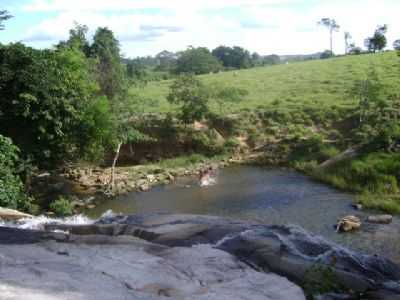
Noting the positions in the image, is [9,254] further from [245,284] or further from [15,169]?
[15,169]

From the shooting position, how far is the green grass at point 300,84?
4184cm

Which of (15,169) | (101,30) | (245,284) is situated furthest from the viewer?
(101,30)

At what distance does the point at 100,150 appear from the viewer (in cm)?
2723

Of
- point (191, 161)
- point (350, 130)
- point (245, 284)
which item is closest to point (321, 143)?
point (350, 130)

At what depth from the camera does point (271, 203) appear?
2380cm

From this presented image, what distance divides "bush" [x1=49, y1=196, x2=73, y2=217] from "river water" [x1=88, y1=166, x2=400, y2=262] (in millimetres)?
1003

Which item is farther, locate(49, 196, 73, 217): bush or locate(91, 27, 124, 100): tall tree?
locate(91, 27, 124, 100): tall tree

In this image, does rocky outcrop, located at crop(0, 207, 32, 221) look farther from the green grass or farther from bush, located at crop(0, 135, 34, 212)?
the green grass

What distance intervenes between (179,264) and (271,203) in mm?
12110

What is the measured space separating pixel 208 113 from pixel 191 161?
19.3 ft

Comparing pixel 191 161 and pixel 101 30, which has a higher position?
pixel 101 30

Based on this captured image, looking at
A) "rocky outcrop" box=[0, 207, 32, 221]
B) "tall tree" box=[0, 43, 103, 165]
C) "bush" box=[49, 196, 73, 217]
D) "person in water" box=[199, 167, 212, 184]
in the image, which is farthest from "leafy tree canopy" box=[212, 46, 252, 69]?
"rocky outcrop" box=[0, 207, 32, 221]

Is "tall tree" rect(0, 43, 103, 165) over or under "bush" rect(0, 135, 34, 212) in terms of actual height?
over

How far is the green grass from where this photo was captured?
4184 centimetres
